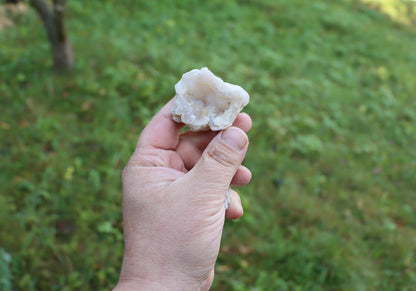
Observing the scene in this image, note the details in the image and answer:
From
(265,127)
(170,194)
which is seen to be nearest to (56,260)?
(170,194)

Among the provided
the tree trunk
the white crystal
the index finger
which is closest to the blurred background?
the tree trunk

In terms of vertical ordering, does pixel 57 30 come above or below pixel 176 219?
below

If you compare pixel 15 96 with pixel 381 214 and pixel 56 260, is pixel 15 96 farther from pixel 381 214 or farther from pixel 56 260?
pixel 381 214

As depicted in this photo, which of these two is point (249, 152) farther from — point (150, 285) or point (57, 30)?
point (57, 30)

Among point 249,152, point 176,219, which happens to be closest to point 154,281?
point 176,219

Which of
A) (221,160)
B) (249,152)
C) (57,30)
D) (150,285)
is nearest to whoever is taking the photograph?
(150,285)

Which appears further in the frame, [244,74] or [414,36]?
[414,36]
